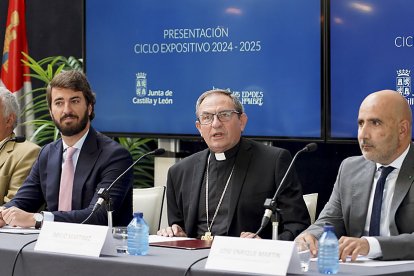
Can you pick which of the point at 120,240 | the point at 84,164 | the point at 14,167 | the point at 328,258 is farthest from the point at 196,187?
the point at 328,258

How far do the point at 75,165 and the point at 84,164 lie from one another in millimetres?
74

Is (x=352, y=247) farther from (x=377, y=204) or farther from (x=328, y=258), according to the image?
(x=377, y=204)

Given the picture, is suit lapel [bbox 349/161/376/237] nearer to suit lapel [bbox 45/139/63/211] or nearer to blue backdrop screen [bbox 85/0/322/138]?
blue backdrop screen [bbox 85/0/322/138]

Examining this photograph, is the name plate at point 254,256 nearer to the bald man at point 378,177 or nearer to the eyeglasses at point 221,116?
the bald man at point 378,177

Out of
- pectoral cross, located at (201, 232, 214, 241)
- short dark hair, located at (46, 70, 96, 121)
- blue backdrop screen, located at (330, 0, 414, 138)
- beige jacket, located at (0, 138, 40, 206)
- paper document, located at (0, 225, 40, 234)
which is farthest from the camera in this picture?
beige jacket, located at (0, 138, 40, 206)

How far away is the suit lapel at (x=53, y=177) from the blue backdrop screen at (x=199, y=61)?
1.22 metres

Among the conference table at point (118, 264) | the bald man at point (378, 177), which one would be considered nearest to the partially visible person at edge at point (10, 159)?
the conference table at point (118, 264)

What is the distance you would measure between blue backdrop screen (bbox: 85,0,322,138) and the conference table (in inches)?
82.5

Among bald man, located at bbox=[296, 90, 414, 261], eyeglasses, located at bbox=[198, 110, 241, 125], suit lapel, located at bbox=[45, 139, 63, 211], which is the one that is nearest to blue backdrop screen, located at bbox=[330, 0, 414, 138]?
eyeglasses, located at bbox=[198, 110, 241, 125]

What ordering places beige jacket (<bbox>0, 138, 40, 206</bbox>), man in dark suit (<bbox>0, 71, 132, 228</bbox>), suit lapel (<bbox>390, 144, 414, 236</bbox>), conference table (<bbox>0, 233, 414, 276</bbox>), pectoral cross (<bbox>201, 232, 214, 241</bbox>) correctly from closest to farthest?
conference table (<bbox>0, 233, 414, 276</bbox>) → suit lapel (<bbox>390, 144, 414, 236</bbox>) → pectoral cross (<bbox>201, 232, 214, 241</bbox>) → man in dark suit (<bbox>0, 71, 132, 228</bbox>) → beige jacket (<bbox>0, 138, 40, 206</bbox>)

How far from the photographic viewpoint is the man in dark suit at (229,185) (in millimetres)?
4555

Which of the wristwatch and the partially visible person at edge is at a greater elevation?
the partially visible person at edge

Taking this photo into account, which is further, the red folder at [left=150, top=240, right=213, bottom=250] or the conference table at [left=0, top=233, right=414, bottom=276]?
the red folder at [left=150, top=240, right=213, bottom=250]

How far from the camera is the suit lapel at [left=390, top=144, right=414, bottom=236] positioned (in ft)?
13.0
